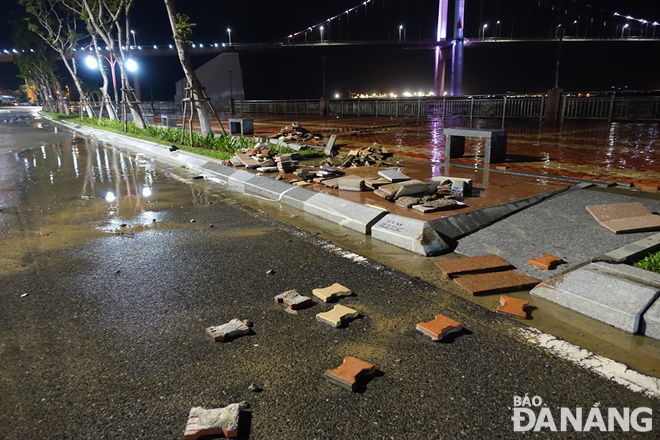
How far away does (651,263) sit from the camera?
4059mm

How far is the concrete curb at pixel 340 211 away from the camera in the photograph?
5.05 metres

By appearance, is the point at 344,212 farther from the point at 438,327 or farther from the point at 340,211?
the point at 438,327

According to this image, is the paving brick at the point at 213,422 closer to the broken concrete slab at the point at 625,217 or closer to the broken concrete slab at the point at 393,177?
the broken concrete slab at the point at 625,217

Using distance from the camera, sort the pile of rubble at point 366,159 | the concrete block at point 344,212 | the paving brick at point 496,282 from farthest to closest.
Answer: the pile of rubble at point 366,159
the concrete block at point 344,212
the paving brick at point 496,282

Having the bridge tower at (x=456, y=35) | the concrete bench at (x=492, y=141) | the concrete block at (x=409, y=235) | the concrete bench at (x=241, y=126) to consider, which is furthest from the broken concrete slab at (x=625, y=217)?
the bridge tower at (x=456, y=35)

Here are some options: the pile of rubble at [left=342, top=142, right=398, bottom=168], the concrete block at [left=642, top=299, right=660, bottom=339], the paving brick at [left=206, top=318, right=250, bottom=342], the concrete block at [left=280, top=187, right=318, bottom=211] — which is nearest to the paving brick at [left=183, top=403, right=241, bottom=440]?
the paving brick at [left=206, top=318, right=250, bottom=342]

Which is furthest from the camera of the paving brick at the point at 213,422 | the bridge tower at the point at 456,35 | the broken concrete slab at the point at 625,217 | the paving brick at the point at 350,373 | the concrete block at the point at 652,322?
the bridge tower at the point at 456,35

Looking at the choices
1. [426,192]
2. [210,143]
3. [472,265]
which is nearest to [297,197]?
[426,192]

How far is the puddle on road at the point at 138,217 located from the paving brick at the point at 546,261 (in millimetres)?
591

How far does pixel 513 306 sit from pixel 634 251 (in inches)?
65.2

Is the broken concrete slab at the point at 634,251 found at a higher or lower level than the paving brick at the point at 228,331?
higher

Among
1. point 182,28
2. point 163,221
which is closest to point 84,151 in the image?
point 182,28

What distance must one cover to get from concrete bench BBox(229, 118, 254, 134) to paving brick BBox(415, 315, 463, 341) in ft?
50.0

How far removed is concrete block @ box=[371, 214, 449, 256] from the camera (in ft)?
16.3
